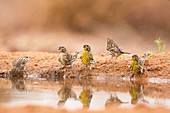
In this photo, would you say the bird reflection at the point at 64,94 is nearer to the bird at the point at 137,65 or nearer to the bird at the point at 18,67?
the bird at the point at 137,65

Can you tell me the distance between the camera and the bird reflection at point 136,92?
8398 millimetres

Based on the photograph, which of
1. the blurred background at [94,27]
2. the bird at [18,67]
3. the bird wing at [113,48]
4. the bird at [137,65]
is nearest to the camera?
the bird at [137,65]

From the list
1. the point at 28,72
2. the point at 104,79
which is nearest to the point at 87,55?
the point at 104,79

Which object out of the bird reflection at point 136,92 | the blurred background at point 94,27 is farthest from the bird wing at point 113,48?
the blurred background at point 94,27

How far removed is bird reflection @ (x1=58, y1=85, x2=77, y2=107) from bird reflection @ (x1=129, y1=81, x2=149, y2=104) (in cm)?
84

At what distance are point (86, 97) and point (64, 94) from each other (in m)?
0.42

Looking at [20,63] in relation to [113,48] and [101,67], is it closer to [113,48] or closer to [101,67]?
[101,67]

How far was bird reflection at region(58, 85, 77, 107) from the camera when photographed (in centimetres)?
Answer: 814

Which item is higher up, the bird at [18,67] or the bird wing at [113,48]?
the bird wing at [113,48]

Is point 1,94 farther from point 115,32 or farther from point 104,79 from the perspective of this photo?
point 115,32

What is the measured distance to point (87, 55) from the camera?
36.5ft

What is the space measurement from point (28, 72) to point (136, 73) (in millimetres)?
2098

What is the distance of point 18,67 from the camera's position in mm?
11398

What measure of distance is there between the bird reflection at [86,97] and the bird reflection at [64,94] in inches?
4.7
